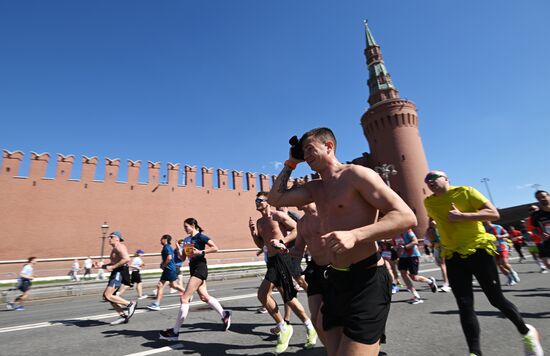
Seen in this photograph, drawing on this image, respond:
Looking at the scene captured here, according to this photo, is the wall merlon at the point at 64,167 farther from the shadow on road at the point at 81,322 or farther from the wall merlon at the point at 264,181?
the shadow on road at the point at 81,322

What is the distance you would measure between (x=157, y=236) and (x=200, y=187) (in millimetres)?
7140

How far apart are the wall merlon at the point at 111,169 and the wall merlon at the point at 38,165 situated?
4.71m

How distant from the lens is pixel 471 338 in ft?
9.87

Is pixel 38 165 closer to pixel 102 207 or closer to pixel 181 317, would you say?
pixel 102 207

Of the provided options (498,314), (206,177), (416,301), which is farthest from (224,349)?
(206,177)

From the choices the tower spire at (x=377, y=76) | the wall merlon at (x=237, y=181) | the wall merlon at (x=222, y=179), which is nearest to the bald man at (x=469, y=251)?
the wall merlon at (x=222, y=179)

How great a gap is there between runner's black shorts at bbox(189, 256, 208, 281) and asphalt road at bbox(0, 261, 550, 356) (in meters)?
0.93

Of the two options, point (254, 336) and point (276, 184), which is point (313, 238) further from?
point (254, 336)

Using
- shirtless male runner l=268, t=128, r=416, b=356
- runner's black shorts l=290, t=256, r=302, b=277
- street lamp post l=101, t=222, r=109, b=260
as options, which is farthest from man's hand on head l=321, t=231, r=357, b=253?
street lamp post l=101, t=222, r=109, b=260

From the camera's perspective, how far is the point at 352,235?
1.65 m

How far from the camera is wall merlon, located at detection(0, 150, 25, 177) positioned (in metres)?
25.0

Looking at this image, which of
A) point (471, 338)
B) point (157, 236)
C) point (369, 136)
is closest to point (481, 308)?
point (471, 338)

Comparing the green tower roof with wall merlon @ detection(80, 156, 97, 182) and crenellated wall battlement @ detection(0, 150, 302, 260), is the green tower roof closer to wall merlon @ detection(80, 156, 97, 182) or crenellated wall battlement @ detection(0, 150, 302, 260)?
crenellated wall battlement @ detection(0, 150, 302, 260)

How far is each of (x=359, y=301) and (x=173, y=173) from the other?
109 ft
